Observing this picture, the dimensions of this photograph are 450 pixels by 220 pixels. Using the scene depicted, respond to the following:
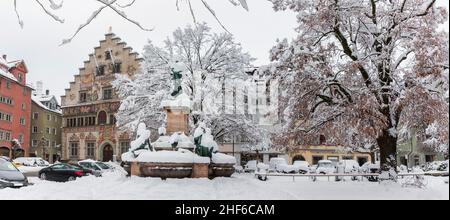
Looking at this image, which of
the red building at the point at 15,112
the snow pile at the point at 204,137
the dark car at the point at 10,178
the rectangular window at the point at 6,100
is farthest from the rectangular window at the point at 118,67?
the dark car at the point at 10,178

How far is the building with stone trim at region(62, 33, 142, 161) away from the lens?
135 ft

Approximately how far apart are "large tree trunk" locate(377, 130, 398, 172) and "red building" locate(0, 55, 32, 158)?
940 inches

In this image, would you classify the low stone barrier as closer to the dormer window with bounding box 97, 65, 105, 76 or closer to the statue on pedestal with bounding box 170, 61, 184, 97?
the statue on pedestal with bounding box 170, 61, 184, 97

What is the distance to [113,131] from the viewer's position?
43.1 meters

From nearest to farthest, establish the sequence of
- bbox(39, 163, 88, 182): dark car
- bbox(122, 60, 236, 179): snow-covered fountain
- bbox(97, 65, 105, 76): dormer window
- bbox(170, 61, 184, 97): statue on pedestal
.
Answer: bbox(122, 60, 236, 179): snow-covered fountain < bbox(170, 61, 184, 97): statue on pedestal < bbox(39, 163, 88, 182): dark car < bbox(97, 65, 105, 76): dormer window

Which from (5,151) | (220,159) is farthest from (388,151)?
(5,151)

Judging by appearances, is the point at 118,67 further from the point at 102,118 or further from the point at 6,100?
the point at 6,100

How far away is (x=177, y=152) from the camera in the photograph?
43.0 ft

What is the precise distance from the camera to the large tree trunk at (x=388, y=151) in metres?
13.7

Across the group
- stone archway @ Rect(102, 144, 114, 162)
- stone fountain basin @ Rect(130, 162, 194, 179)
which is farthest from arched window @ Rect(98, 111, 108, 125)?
stone fountain basin @ Rect(130, 162, 194, 179)

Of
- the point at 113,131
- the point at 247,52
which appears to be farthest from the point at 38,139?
the point at 247,52

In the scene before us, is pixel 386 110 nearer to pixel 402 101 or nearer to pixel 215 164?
pixel 402 101

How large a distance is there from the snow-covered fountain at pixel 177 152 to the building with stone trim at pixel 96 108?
26345 mm
